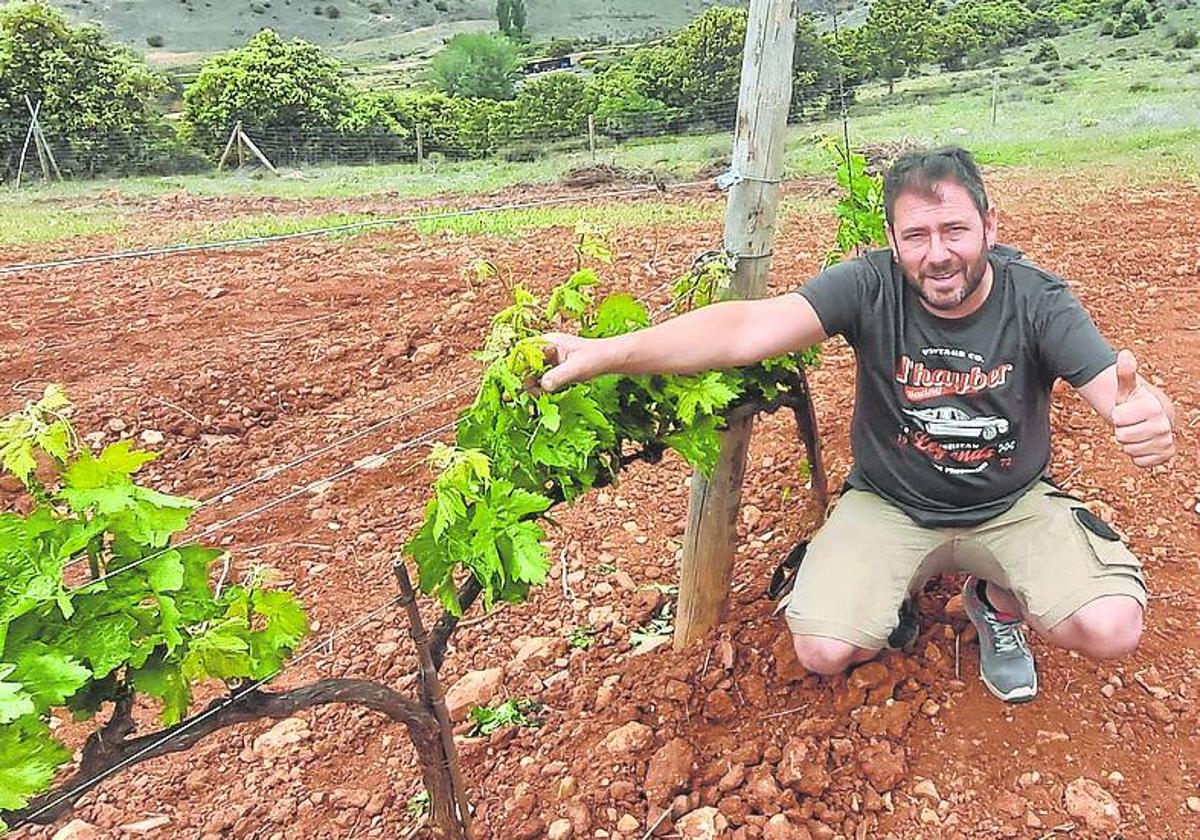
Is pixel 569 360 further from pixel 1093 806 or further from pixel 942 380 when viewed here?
pixel 1093 806

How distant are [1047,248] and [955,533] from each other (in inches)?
213

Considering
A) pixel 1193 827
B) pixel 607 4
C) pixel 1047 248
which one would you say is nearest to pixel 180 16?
pixel 607 4

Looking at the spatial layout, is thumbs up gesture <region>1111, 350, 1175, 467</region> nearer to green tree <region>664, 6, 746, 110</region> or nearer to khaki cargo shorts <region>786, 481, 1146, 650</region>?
khaki cargo shorts <region>786, 481, 1146, 650</region>

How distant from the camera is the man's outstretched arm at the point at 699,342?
7.12 feet

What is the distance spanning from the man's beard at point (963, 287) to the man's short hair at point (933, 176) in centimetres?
13

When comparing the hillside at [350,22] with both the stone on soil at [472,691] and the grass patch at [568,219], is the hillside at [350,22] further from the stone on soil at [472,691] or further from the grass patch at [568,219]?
the stone on soil at [472,691]

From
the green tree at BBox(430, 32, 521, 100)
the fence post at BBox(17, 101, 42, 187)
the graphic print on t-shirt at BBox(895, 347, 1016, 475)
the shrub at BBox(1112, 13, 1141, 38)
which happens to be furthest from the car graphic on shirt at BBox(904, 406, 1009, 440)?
the green tree at BBox(430, 32, 521, 100)

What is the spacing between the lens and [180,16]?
6781 centimetres

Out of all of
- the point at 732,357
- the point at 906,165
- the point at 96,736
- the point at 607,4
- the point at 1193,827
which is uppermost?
the point at 607,4

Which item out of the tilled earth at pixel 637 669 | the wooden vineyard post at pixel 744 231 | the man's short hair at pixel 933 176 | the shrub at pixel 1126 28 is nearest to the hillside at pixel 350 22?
the shrub at pixel 1126 28

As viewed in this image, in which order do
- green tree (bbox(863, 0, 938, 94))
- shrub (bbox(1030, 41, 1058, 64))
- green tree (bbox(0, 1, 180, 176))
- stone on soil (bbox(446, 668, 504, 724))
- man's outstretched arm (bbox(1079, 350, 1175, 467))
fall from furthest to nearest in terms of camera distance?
green tree (bbox(863, 0, 938, 94)), shrub (bbox(1030, 41, 1058, 64)), green tree (bbox(0, 1, 180, 176)), stone on soil (bbox(446, 668, 504, 724)), man's outstretched arm (bbox(1079, 350, 1175, 467))

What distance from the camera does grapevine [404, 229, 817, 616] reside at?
1865 millimetres

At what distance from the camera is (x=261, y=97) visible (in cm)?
2348

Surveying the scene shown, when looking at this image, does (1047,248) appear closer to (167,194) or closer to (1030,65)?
(167,194)
